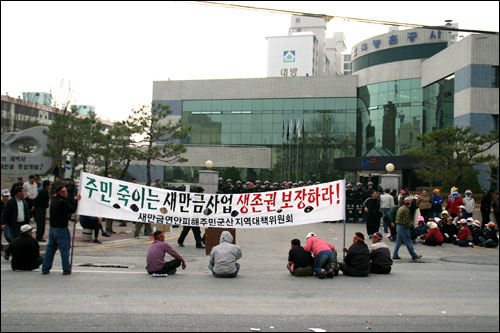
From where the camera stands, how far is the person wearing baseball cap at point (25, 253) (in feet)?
30.8

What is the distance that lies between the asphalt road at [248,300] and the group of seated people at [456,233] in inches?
157

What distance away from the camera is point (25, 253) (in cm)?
941

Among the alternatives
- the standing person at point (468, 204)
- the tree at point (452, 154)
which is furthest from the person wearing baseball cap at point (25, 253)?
the tree at point (452, 154)

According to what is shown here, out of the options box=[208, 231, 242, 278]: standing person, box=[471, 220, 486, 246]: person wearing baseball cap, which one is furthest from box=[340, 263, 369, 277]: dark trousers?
box=[471, 220, 486, 246]: person wearing baseball cap

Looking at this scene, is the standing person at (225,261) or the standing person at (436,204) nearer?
the standing person at (225,261)

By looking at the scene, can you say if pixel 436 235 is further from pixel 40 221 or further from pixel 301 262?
pixel 40 221

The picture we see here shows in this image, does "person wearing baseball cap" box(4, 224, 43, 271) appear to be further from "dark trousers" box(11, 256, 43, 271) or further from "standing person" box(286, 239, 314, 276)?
"standing person" box(286, 239, 314, 276)

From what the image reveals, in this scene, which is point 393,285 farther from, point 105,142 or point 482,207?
point 105,142

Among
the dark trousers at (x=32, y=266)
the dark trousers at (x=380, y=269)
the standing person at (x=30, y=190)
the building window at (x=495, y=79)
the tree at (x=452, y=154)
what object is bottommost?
the dark trousers at (x=380, y=269)

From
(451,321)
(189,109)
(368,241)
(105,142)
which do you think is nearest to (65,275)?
(451,321)

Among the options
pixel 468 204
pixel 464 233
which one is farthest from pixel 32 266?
pixel 468 204

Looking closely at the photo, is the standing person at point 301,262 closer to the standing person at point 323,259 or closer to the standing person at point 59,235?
the standing person at point 323,259

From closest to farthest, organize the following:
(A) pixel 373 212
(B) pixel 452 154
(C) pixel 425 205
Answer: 1. (A) pixel 373 212
2. (C) pixel 425 205
3. (B) pixel 452 154

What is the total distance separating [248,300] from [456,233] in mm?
11537
